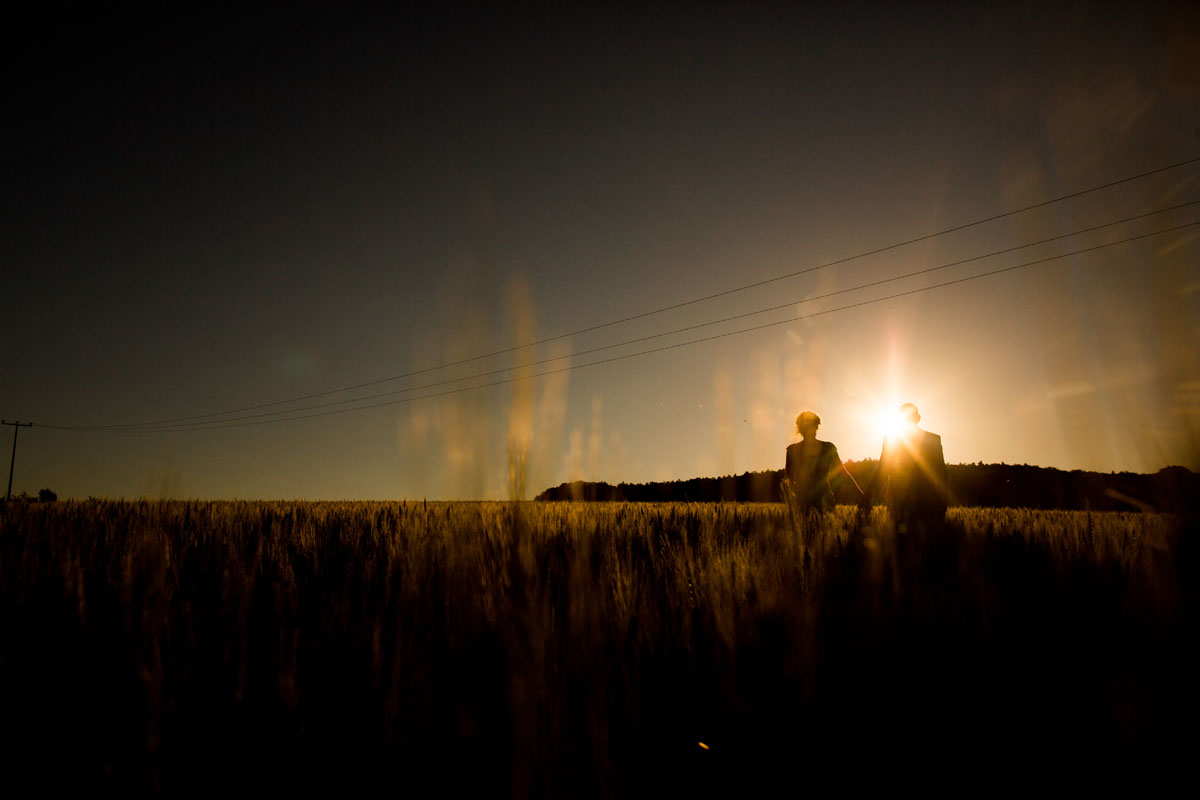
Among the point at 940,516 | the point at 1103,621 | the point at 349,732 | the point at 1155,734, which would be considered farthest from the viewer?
the point at 940,516

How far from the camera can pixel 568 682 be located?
1616 millimetres

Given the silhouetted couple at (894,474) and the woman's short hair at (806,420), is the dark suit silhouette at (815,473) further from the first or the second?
the woman's short hair at (806,420)

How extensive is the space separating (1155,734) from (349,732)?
218 centimetres

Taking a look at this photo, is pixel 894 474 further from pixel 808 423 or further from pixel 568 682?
pixel 568 682

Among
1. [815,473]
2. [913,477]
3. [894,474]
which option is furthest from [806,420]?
[913,477]

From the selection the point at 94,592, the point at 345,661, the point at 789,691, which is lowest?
the point at 789,691

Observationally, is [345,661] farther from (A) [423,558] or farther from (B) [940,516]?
(B) [940,516]

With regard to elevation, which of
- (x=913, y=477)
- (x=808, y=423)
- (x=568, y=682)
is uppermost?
(x=808, y=423)

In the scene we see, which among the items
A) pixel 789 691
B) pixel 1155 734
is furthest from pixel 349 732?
pixel 1155 734

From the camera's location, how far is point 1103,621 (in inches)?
100

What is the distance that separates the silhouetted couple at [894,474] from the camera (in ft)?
17.4

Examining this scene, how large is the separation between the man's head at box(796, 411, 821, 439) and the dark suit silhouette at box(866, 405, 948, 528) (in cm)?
71

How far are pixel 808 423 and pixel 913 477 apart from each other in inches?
46.9

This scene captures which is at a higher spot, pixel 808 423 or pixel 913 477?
pixel 808 423
